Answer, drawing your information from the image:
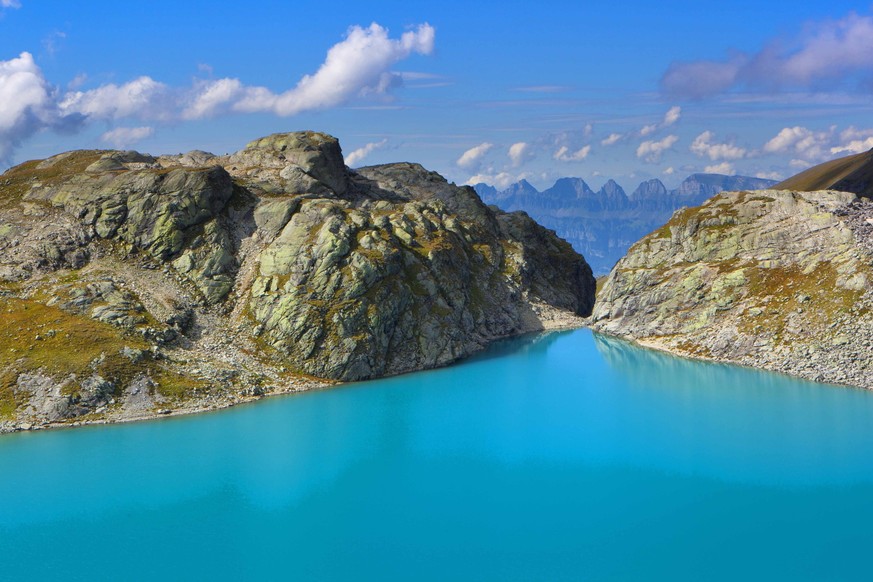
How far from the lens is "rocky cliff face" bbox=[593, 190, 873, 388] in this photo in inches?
3602

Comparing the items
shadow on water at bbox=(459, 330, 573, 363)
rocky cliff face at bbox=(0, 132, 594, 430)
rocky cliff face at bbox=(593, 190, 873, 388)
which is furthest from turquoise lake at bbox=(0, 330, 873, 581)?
shadow on water at bbox=(459, 330, 573, 363)

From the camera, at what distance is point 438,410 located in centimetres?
8188

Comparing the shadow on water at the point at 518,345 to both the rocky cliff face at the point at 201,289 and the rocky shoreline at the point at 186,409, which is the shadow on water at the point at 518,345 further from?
the rocky shoreline at the point at 186,409

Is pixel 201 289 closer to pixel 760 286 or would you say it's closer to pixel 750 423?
pixel 750 423

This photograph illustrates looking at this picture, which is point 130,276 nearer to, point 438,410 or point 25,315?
point 25,315

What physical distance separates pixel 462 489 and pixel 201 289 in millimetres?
58859

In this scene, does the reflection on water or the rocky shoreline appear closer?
the reflection on water

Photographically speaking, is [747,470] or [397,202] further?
[397,202]

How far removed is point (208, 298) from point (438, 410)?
39.0 meters

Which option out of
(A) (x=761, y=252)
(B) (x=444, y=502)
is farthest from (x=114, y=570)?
(A) (x=761, y=252)

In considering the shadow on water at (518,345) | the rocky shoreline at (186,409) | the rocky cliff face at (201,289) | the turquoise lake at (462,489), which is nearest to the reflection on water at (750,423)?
the turquoise lake at (462,489)

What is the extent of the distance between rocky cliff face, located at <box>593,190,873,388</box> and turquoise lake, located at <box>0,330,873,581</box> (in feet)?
30.4

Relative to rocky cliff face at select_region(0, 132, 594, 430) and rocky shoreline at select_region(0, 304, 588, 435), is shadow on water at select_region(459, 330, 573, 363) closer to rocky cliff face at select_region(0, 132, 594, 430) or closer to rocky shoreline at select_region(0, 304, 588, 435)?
rocky cliff face at select_region(0, 132, 594, 430)

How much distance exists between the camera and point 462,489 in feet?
182
